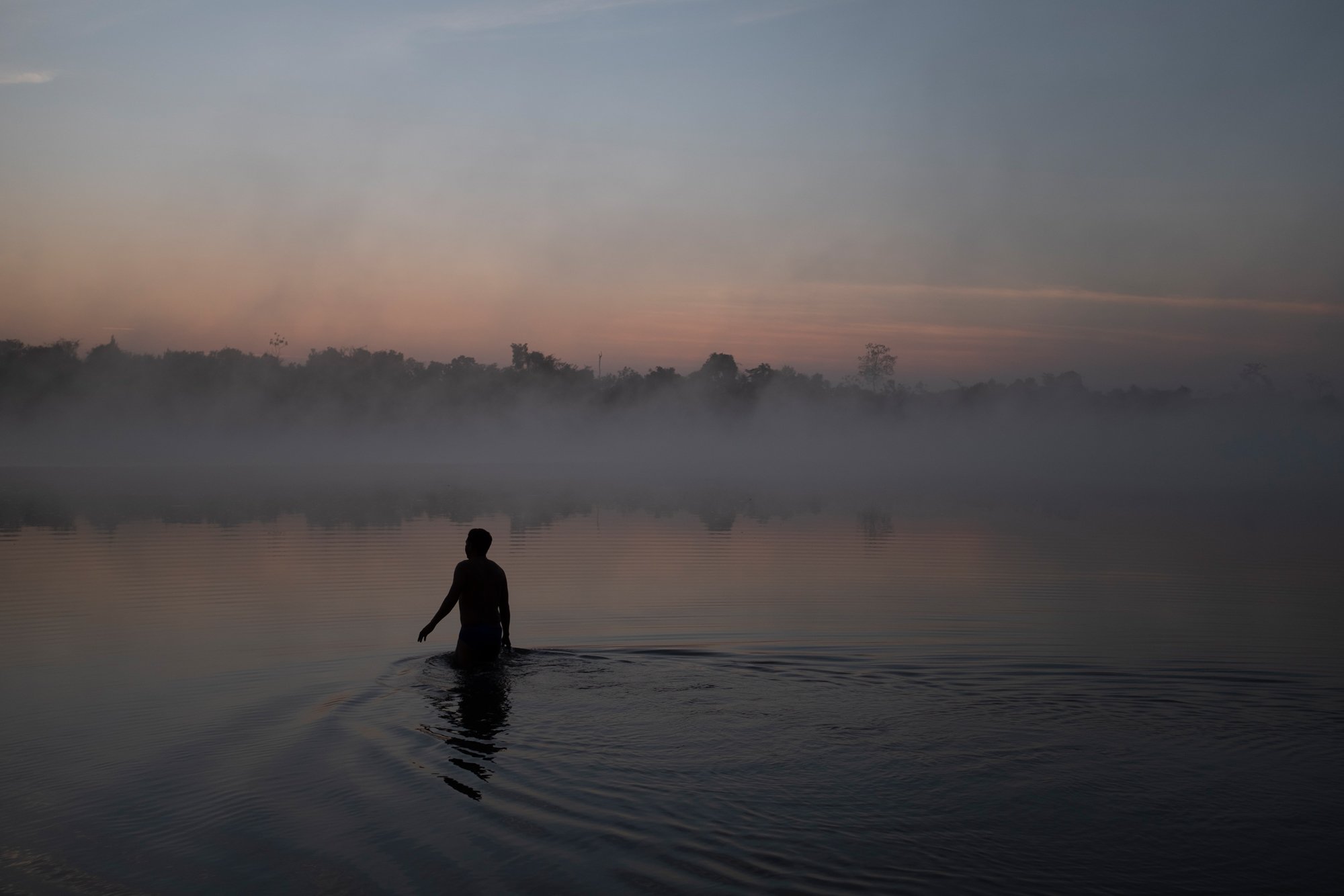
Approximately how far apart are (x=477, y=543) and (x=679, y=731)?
4.01 meters

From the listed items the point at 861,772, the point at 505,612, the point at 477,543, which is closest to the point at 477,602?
the point at 505,612

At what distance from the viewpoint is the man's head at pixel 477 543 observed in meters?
12.4

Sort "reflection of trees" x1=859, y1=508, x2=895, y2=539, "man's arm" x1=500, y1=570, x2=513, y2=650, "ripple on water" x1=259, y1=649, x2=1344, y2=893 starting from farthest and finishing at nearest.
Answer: "reflection of trees" x1=859, y1=508, x2=895, y2=539, "man's arm" x1=500, y1=570, x2=513, y2=650, "ripple on water" x1=259, y1=649, x2=1344, y2=893

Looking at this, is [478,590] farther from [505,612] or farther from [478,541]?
[478,541]

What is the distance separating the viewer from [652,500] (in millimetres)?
47875

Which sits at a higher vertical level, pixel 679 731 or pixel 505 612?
pixel 505 612

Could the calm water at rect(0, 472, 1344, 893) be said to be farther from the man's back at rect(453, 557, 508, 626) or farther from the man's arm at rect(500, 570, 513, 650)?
the man's back at rect(453, 557, 508, 626)

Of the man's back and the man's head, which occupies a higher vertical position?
the man's head

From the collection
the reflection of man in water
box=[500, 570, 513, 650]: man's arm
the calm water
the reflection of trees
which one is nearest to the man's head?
the reflection of man in water

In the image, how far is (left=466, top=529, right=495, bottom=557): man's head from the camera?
12.4m

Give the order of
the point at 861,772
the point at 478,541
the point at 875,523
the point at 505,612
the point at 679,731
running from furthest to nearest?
the point at 875,523 → the point at 505,612 → the point at 478,541 → the point at 679,731 → the point at 861,772

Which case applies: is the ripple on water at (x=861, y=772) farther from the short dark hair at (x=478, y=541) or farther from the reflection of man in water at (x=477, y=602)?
the short dark hair at (x=478, y=541)

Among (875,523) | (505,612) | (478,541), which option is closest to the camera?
(478,541)

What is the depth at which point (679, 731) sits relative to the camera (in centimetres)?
962
